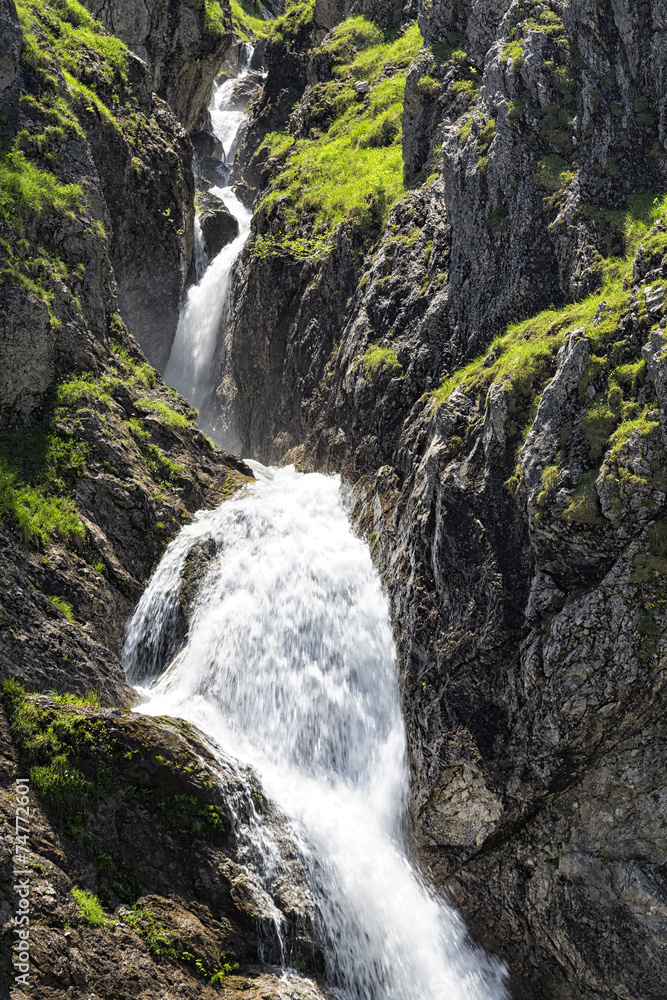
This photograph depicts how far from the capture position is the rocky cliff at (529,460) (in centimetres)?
905

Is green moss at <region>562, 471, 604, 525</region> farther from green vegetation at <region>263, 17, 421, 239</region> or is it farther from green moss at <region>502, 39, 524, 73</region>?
green vegetation at <region>263, 17, 421, 239</region>

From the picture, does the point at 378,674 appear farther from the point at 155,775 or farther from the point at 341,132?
the point at 341,132

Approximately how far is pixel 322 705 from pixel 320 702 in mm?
69

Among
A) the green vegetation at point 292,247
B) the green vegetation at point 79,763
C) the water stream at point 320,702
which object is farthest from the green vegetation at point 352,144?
the green vegetation at point 79,763

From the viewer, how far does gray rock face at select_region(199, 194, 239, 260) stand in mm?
29922

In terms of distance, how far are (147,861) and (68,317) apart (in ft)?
35.5

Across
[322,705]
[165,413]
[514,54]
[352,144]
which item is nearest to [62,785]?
[322,705]

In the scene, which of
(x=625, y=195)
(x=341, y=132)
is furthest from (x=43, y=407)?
(x=341, y=132)

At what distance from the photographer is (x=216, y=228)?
30156mm

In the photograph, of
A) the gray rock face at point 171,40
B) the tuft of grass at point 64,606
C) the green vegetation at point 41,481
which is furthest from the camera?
the gray rock face at point 171,40

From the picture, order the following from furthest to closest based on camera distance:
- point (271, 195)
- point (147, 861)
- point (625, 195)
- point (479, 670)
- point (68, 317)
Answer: point (271, 195) < point (68, 317) < point (625, 195) < point (479, 670) < point (147, 861)

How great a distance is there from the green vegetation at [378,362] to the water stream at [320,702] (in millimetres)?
3156

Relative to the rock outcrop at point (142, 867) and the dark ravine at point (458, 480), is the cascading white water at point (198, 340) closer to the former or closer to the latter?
the dark ravine at point (458, 480)

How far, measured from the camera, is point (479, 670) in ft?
34.7
